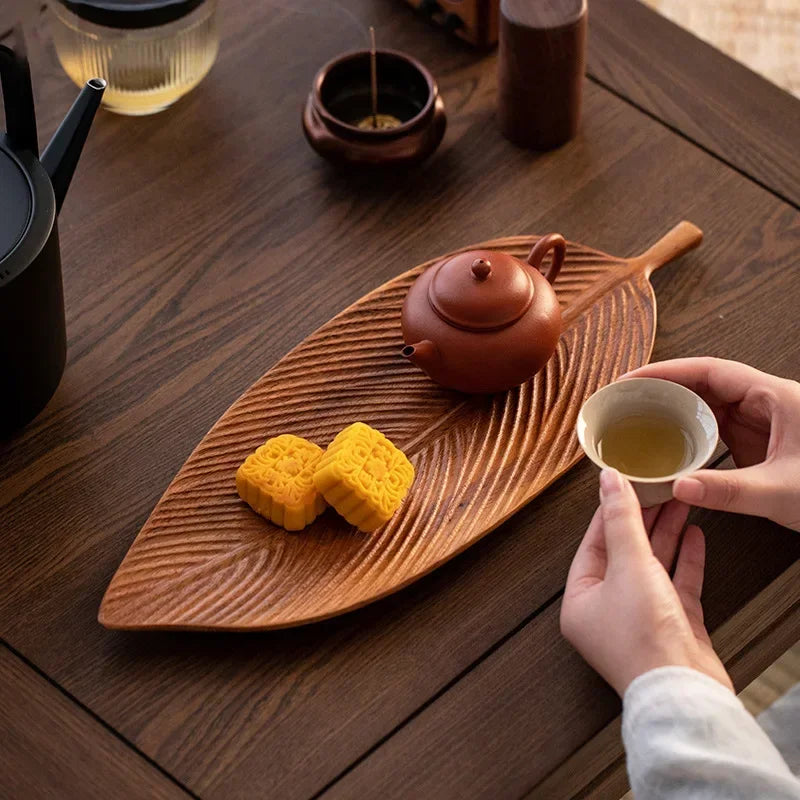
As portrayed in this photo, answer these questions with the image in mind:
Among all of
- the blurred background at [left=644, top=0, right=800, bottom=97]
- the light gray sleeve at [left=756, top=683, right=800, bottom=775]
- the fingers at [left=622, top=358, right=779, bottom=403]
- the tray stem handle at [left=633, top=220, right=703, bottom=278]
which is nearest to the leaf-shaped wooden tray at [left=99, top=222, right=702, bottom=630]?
the tray stem handle at [left=633, top=220, right=703, bottom=278]

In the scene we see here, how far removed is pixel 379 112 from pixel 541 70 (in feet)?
0.68

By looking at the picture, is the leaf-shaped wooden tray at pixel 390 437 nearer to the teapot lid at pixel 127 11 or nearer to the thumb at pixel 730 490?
the thumb at pixel 730 490

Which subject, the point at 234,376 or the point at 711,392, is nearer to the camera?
the point at 711,392

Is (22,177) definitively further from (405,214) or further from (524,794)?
(524,794)

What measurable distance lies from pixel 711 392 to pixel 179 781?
0.60 m

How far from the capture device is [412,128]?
1435mm

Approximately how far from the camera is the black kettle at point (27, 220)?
1.04 metres

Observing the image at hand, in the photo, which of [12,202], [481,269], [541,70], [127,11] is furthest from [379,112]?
[12,202]

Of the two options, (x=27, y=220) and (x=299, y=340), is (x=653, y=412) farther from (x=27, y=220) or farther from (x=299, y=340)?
(x=27, y=220)

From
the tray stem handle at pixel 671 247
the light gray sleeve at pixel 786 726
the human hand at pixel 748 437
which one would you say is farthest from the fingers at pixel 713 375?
the light gray sleeve at pixel 786 726

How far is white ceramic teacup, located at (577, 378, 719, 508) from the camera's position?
106 centimetres

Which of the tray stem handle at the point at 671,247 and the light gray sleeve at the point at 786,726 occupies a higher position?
the tray stem handle at the point at 671,247

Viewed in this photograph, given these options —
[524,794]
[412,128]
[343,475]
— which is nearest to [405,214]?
[412,128]

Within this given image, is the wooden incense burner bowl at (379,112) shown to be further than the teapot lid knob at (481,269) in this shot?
Yes
